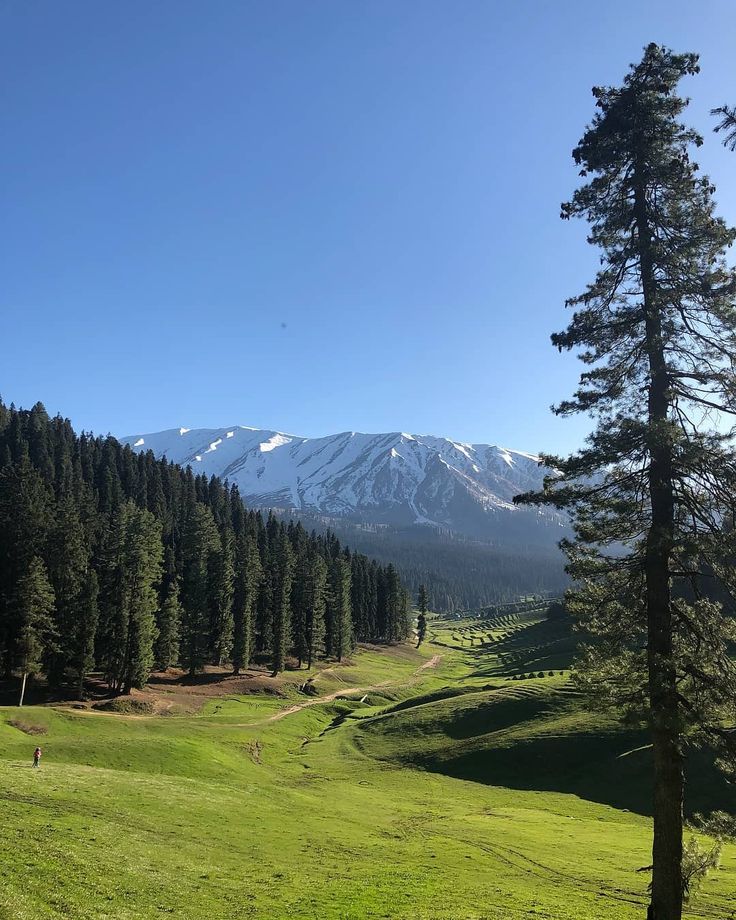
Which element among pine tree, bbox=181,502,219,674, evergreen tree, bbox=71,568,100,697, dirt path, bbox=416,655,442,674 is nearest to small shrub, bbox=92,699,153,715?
evergreen tree, bbox=71,568,100,697

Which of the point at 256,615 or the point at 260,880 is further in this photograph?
the point at 256,615

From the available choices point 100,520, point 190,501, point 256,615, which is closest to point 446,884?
point 256,615

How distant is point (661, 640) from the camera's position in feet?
55.1

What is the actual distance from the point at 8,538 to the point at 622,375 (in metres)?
88.3

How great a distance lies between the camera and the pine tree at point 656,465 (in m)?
16.0

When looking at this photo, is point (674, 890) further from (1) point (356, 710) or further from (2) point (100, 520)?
(2) point (100, 520)

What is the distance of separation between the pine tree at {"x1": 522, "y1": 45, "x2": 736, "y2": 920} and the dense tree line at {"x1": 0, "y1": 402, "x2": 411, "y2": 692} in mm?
67189

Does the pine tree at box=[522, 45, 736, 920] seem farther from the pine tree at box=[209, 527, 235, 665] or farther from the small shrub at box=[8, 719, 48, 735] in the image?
the pine tree at box=[209, 527, 235, 665]

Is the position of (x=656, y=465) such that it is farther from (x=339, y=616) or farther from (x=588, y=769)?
(x=339, y=616)

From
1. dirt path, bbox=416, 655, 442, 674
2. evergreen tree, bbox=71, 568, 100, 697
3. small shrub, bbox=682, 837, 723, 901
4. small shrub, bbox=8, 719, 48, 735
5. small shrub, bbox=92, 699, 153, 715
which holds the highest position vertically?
small shrub, bbox=682, 837, 723, 901

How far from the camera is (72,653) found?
71.6 meters

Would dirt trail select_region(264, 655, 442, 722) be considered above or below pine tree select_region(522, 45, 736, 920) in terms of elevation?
below

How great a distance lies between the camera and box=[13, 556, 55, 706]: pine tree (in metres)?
64.0

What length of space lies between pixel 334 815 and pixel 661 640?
33.2 m
